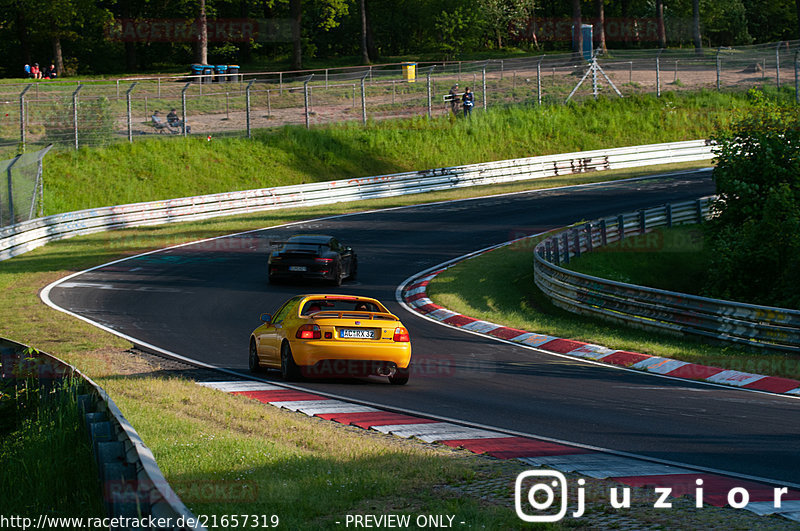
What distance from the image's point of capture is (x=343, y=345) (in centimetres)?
1325

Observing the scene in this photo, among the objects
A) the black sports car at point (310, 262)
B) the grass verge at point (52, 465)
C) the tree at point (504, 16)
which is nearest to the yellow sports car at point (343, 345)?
the grass verge at point (52, 465)

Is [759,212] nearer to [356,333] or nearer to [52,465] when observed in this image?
[356,333]

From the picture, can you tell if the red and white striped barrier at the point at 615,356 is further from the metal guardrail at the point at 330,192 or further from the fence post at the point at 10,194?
the metal guardrail at the point at 330,192

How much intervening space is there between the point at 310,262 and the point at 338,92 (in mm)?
28037

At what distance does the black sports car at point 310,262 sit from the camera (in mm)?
23328

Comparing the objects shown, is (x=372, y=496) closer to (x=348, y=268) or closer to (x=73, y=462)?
(x=73, y=462)

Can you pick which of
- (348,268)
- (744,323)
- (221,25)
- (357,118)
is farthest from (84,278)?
(221,25)

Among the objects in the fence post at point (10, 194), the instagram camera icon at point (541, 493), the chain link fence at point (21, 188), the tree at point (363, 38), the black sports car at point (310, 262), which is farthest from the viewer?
the tree at point (363, 38)

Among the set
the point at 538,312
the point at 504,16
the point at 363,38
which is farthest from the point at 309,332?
the point at 504,16

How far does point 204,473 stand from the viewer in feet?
25.4

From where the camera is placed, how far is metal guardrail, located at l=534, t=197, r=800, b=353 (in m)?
15.8

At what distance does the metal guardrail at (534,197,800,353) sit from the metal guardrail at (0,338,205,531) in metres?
11.1

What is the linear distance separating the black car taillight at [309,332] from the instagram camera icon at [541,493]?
19.1 feet

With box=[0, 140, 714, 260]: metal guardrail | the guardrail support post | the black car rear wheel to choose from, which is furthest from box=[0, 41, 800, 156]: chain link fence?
the black car rear wheel
